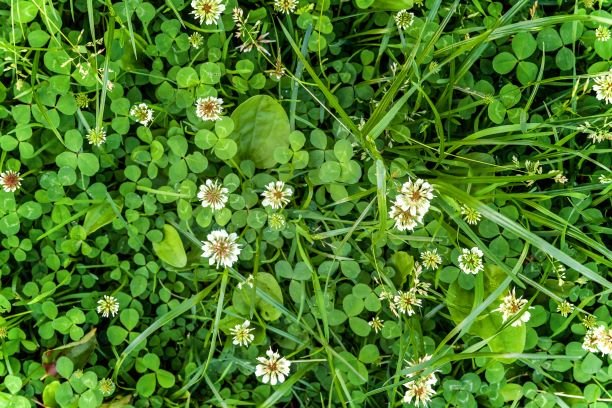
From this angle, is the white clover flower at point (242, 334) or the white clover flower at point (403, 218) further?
the white clover flower at point (242, 334)

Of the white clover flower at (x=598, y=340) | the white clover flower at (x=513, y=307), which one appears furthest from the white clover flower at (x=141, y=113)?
the white clover flower at (x=598, y=340)

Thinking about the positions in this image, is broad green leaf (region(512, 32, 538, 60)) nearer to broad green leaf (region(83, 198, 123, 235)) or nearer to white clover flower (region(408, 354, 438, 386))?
white clover flower (region(408, 354, 438, 386))

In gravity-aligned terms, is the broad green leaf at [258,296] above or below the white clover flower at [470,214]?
below

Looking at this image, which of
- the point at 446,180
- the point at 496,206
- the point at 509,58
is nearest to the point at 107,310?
the point at 446,180

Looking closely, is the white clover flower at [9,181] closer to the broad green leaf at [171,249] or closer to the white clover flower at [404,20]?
the broad green leaf at [171,249]

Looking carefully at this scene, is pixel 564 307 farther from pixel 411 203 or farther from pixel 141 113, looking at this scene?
pixel 141 113

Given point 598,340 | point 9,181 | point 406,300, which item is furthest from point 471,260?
point 9,181

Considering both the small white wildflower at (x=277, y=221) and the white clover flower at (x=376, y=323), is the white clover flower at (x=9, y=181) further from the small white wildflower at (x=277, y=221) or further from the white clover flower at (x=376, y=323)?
the white clover flower at (x=376, y=323)

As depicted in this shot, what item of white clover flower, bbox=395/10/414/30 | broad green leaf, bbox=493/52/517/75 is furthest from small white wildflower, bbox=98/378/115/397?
broad green leaf, bbox=493/52/517/75

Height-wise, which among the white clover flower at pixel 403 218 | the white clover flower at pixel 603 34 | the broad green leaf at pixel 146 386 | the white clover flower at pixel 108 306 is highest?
the white clover flower at pixel 603 34
